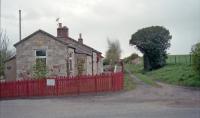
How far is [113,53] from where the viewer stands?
88.8m

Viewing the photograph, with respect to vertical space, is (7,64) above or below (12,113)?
above

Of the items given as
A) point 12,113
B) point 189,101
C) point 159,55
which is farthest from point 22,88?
point 159,55

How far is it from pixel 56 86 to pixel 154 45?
116 ft

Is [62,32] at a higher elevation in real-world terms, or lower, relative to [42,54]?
higher

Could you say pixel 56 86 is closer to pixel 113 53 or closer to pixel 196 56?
pixel 196 56

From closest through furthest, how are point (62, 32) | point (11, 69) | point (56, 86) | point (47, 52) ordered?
1. point (56, 86)
2. point (47, 52)
3. point (11, 69)
4. point (62, 32)

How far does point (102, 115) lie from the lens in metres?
15.1

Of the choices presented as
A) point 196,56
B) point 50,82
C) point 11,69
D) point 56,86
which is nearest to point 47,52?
point 11,69

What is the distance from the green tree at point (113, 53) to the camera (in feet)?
279

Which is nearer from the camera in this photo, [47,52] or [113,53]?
[47,52]

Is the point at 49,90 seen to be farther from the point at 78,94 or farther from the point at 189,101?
the point at 189,101

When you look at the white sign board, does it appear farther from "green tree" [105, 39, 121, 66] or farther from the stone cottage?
"green tree" [105, 39, 121, 66]

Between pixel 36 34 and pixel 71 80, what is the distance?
23.6 ft

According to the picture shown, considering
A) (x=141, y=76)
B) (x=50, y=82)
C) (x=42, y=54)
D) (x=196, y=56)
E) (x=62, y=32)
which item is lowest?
(x=50, y=82)
